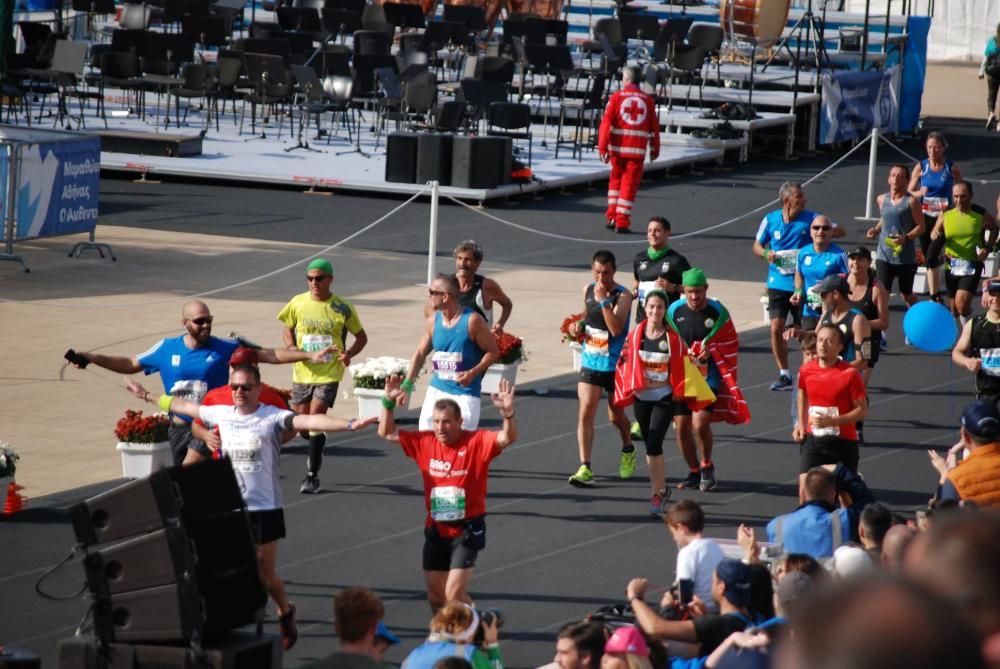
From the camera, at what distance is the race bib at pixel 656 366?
11305mm

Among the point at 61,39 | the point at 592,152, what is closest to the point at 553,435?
the point at 592,152

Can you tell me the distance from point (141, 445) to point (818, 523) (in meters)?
5.07

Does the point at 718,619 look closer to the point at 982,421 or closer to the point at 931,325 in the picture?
the point at 982,421

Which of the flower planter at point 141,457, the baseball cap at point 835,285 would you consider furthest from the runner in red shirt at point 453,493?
the baseball cap at point 835,285

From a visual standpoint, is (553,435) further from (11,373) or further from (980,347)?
(11,373)

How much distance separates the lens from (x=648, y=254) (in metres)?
13.9

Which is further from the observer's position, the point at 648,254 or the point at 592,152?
the point at 592,152

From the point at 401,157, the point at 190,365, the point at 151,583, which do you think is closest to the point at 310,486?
the point at 190,365

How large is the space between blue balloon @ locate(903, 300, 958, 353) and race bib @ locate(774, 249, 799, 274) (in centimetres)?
193

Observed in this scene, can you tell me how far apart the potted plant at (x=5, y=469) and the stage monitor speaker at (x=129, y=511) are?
3614mm

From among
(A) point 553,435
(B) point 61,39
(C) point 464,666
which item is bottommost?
(A) point 553,435

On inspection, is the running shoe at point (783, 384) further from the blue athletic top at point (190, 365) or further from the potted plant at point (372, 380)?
the blue athletic top at point (190, 365)

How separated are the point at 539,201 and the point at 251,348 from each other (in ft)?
53.3

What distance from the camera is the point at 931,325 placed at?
42.9 feet
